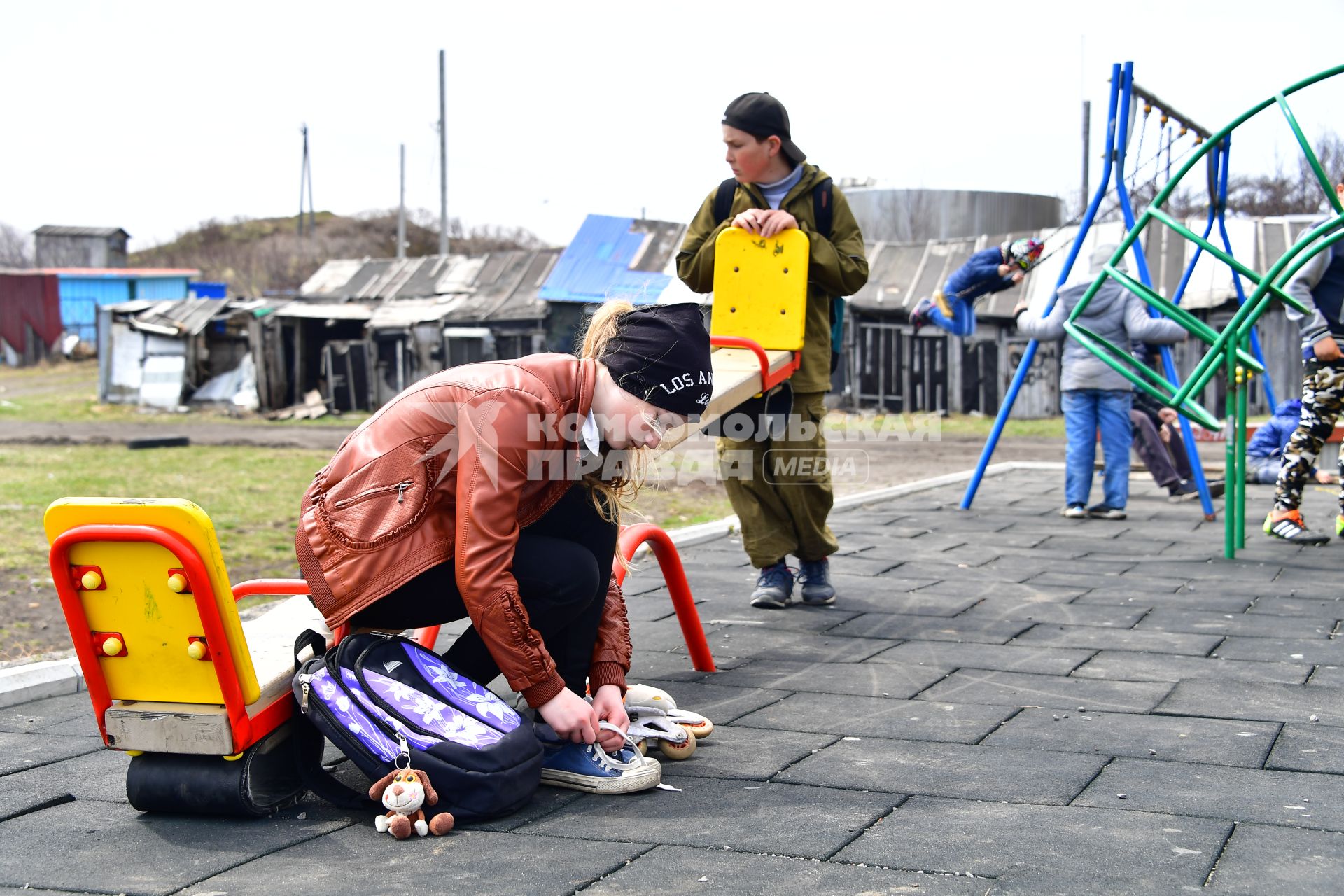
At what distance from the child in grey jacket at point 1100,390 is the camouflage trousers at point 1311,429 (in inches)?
44.6

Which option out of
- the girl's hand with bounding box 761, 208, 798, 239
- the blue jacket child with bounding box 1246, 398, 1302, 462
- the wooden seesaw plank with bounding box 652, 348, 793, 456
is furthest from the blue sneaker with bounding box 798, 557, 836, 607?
the blue jacket child with bounding box 1246, 398, 1302, 462

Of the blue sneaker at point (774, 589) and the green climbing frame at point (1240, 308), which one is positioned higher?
the green climbing frame at point (1240, 308)

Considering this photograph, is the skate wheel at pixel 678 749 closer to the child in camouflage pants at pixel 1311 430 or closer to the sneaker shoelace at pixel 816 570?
the sneaker shoelace at pixel 816 570

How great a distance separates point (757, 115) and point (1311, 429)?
10.7 feet

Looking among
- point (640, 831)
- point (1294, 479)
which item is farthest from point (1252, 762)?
point (1294, 479)

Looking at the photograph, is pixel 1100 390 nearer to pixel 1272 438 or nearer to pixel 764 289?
pixel 1272 438

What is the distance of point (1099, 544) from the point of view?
20.4 feet

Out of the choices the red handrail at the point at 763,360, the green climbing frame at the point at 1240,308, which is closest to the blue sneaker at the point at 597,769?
the red handrail at the point at 763,360

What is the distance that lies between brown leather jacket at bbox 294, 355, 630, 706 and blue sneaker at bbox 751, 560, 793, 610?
7.03ft

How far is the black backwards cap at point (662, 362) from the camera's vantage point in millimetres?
2699

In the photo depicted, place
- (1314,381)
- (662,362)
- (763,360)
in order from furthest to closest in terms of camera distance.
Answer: (1314,381), (763,360), (662,362)

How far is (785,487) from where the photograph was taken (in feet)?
15.1

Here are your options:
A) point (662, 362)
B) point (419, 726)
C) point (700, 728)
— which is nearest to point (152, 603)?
point (419, 726)

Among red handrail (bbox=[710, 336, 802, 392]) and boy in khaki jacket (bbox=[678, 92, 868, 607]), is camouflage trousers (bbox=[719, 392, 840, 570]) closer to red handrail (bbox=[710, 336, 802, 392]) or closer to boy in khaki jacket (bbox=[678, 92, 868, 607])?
boy in khaki jacket (bbox=[678, 92, 868, 607])
